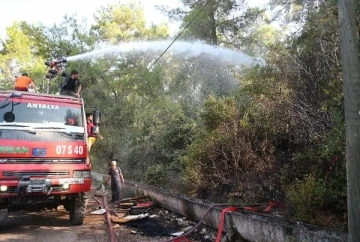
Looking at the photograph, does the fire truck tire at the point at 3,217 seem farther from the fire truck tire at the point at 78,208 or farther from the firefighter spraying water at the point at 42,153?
the fire truck tire at the point at 78,208

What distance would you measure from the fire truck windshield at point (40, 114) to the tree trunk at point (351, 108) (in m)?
5.72

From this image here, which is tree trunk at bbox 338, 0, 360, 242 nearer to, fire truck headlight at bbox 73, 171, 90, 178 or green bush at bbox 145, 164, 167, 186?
fire truck headlight at bbox 73, 171, 90, 178

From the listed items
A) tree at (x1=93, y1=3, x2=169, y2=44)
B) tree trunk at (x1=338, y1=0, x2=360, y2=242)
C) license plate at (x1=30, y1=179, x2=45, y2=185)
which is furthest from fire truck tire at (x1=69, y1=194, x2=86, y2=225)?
tree at (x1=93, y1=3, x2=169, y2=44)

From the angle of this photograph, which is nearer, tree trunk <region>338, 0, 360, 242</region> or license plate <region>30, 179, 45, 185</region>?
tree trunk <region>338, 0, 360, 242</region>

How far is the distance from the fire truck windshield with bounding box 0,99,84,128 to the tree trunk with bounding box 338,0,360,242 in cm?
572

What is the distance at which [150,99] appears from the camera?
70.6 feet

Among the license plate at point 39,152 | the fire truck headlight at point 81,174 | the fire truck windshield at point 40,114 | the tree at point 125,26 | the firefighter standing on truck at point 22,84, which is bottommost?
the fire truck headlight at point 81,174

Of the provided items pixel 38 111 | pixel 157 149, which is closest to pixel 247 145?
pixel 38 111

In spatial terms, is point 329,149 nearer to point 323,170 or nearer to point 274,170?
point 323,170

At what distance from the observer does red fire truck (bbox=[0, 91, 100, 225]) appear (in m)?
6.81

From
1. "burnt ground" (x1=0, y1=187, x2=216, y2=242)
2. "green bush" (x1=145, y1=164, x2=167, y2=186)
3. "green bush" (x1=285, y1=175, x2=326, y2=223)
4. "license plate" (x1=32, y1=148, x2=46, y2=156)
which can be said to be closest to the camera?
"green bush" (x1=285, y1=175, x2=326, y2=223)

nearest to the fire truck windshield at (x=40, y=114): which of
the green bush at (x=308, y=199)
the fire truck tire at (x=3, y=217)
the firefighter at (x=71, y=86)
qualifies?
the firefighter at (x=71, y=86)

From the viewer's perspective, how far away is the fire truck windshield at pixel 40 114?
7172mm

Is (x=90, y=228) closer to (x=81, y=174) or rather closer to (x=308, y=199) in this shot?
(x=81, y=174)
